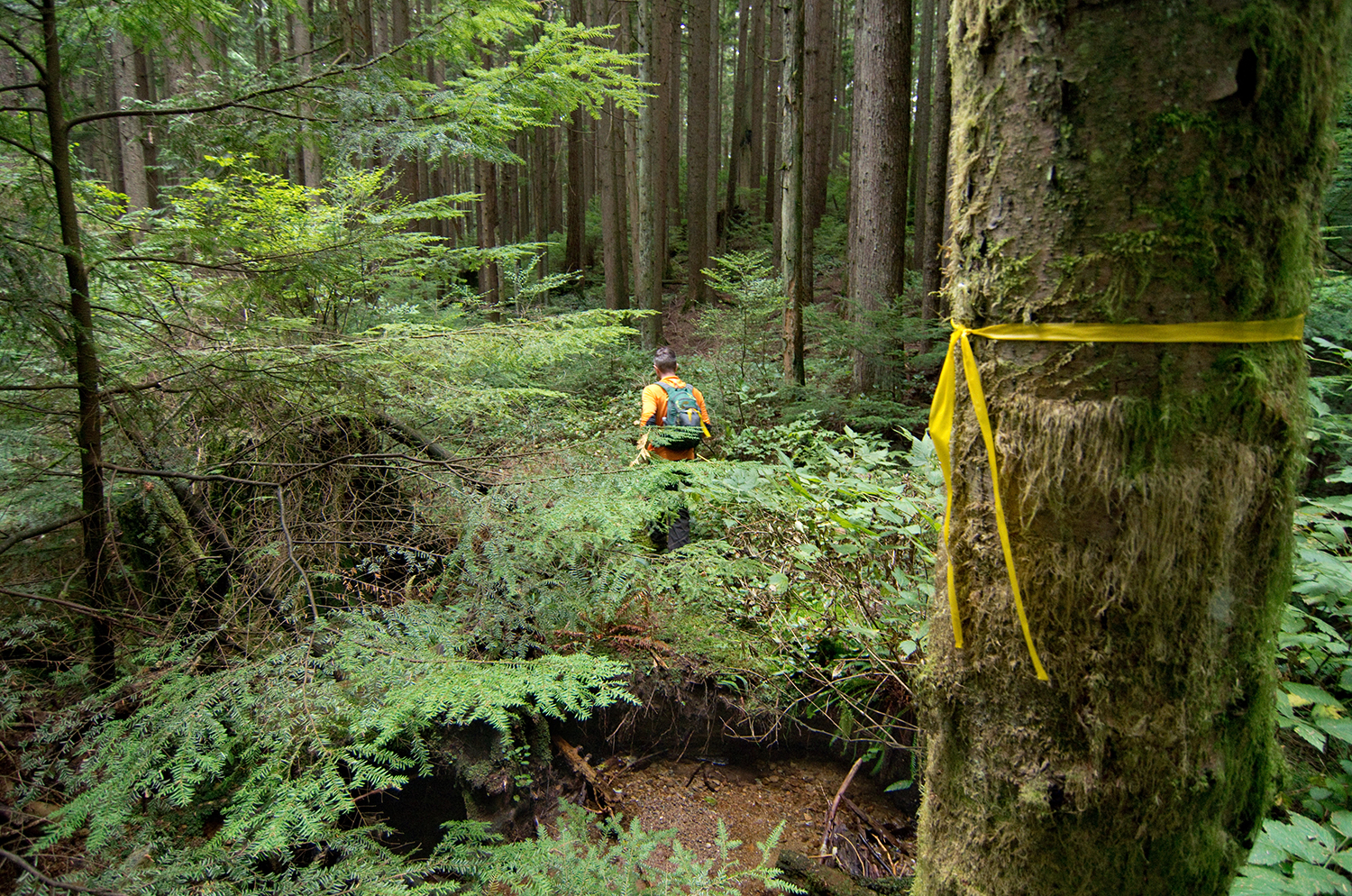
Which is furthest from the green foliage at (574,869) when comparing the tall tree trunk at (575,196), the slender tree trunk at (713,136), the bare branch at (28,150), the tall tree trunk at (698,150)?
the tall tree trunk at (575,196)

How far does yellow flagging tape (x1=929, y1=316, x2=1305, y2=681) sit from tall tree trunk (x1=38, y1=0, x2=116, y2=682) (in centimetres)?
306

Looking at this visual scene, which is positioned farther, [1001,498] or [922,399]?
[922,399]

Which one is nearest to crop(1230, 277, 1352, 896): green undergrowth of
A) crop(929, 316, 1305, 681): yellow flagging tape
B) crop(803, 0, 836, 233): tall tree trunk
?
crop(929, 316, 1305, 681): yellow flagging tape

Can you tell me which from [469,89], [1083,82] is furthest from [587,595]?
[469,89]

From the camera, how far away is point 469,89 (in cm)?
375

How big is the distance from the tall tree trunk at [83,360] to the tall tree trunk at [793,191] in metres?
8.06

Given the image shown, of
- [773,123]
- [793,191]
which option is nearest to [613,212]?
[793,191]

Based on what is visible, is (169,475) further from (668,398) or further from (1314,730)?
(668,398)

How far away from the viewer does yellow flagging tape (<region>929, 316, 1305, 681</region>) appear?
1.30 meters

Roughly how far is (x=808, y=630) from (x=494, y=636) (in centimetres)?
183

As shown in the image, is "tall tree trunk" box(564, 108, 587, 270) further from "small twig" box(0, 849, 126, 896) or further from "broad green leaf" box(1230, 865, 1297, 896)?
"broad green leaf" box(1230, 865, 1297, 896)

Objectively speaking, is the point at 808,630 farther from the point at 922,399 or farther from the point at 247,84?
the point at 922,399

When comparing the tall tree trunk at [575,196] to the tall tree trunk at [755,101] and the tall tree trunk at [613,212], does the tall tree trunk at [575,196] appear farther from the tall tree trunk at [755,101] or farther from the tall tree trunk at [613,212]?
→ the tall tree trunk at [755,101]

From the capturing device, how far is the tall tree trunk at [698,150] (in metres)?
18.5
